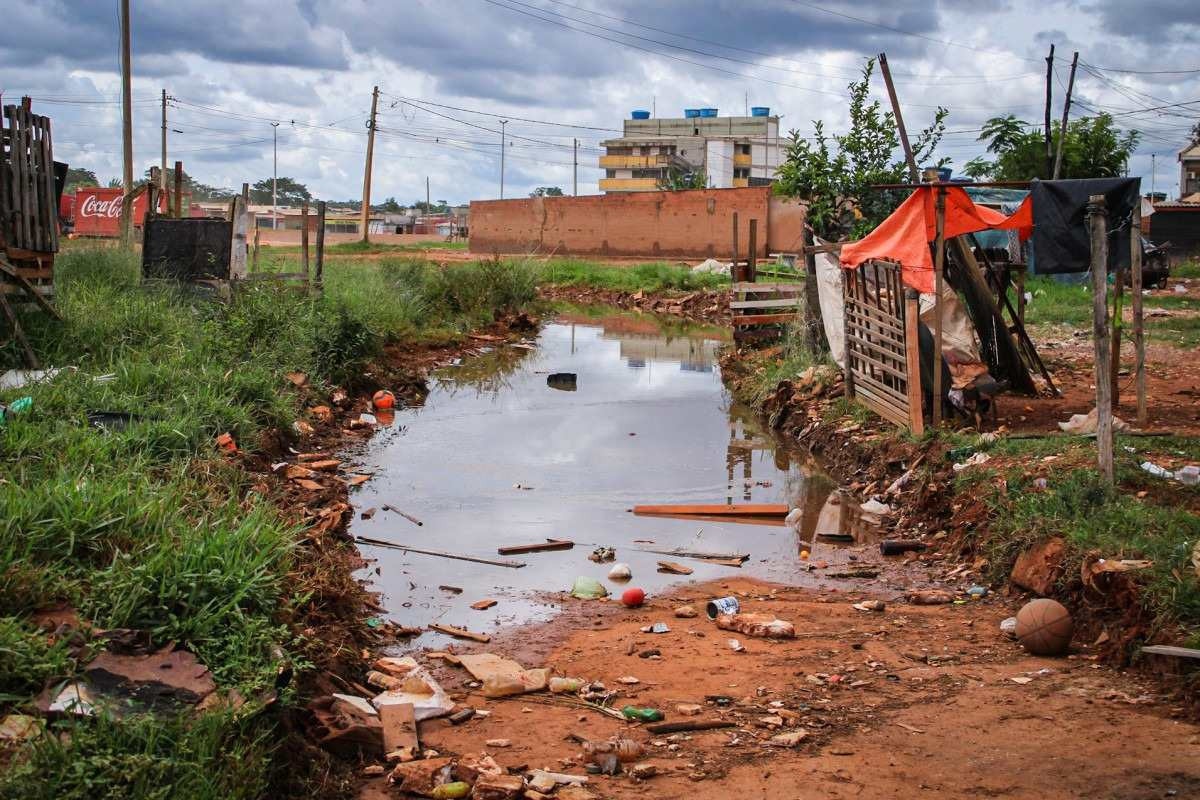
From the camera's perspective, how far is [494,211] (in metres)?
45.0

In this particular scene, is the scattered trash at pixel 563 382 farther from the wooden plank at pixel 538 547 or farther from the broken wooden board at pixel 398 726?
the broken wooden board at pixel 398 726

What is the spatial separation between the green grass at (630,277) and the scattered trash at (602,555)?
64.2 ft

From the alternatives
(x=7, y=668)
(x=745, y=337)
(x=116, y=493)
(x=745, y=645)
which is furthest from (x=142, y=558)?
(x=745, y=337)

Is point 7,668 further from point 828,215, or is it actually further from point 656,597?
point 828,215

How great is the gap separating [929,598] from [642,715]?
2780 millimetres

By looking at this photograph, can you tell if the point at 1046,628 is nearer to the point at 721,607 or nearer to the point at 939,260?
the point at 721,607

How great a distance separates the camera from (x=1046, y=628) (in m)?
5.75

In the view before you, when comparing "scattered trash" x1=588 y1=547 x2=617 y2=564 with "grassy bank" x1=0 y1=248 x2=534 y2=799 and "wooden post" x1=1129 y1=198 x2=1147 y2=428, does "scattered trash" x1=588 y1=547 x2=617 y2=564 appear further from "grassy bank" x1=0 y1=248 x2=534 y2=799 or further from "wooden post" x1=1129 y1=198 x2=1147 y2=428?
"wooden post" x1=1129 y1=198 x2=1147 y2=428

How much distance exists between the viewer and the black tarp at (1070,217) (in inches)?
338

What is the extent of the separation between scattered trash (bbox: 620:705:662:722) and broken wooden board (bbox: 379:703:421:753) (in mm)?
983

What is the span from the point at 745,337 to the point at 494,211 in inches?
1118

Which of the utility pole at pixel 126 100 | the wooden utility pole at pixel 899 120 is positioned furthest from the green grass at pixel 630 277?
the wooden utility pole at pixel 899 120

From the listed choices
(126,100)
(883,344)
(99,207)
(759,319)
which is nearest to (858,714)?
(883,344)

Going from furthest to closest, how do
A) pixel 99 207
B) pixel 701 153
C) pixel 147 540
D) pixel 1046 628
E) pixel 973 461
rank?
pixel 701 153 < pixel 99 207 < pixel 973 461 < pixel 1046 628 < pixel 147 540
